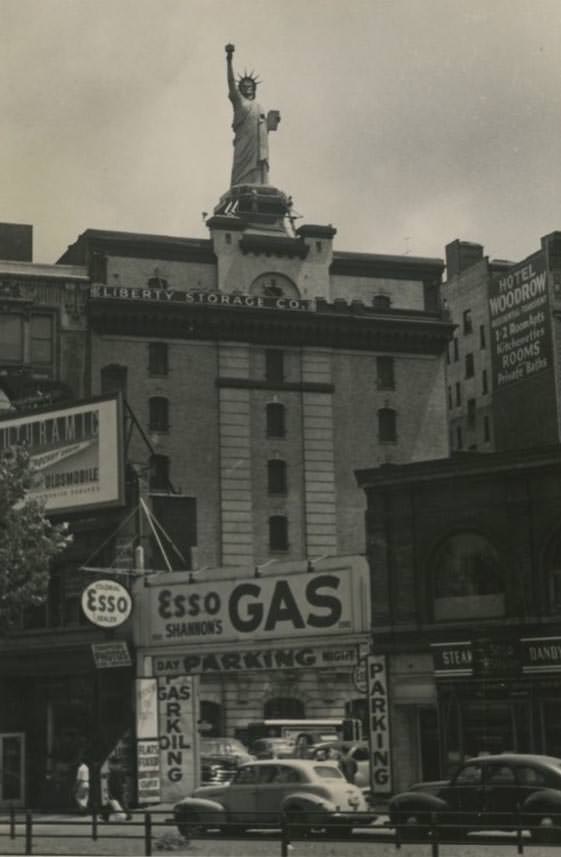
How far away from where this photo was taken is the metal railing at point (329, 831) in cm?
2295

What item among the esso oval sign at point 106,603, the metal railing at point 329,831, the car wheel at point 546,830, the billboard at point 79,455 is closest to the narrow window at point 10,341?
the billboard at point 79,455

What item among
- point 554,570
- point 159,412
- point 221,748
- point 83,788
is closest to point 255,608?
point 83,788

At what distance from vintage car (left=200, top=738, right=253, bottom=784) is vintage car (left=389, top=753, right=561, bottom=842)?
14.1 metres

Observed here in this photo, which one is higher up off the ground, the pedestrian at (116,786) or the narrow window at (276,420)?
the narrow window at (276,420)

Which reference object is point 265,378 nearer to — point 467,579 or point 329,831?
point 467,579

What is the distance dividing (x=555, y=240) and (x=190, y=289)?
72.3 feet

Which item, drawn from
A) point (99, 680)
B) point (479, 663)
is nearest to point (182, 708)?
point (99, 680)

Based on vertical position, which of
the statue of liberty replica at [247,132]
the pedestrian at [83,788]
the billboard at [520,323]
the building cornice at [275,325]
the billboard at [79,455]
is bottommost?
the pedestrian at [83,788]

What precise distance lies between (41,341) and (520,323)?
97.6ft

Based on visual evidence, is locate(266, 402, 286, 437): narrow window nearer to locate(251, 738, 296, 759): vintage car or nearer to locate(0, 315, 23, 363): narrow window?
locate(0, 315, 23, 363): narrow window

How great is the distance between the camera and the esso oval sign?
4103 centimetres

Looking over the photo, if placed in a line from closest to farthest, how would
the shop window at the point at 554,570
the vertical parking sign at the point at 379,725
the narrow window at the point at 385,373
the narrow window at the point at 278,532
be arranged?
the shop window at the point at 554,570
the vertical parking sign at the point at 379,725
the narrow window at the point at 278,532
the narrow window at the point at 385,373

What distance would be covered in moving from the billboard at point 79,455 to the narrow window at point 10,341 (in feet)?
79.3

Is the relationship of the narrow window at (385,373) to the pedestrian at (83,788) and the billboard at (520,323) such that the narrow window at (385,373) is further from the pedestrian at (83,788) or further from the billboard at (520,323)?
the pedestrian at (83,788)
